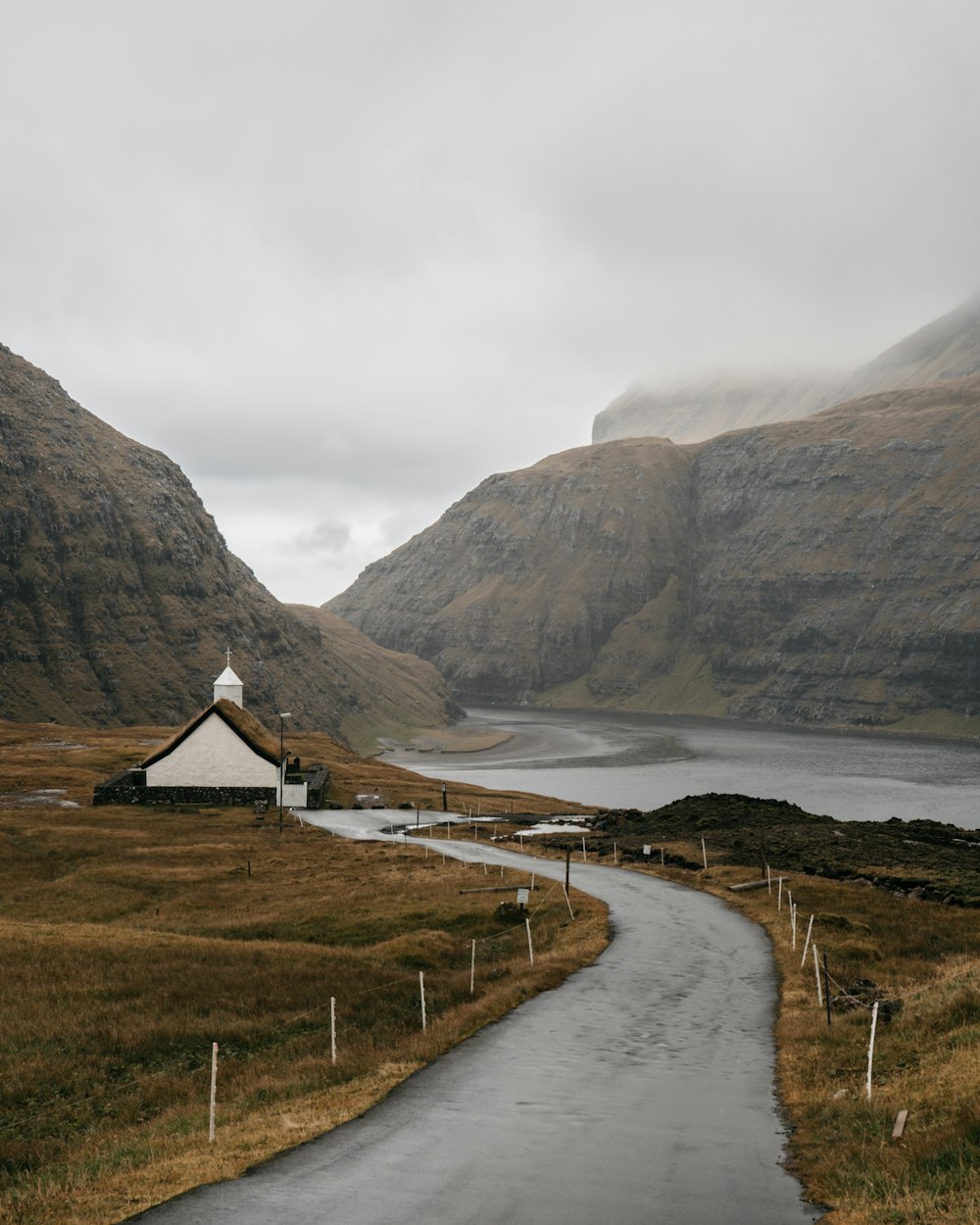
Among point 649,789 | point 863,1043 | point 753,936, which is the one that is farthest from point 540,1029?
point 649,789

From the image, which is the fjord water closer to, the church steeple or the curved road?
the church steeple

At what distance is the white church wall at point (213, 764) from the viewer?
87.2 m

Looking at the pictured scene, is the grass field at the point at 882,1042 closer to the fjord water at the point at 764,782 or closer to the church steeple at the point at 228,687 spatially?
the church steeple at the point at 228,687

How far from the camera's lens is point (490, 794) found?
399ft

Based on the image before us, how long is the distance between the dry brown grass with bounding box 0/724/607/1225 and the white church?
82.0 ft

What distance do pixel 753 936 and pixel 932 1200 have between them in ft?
97.6

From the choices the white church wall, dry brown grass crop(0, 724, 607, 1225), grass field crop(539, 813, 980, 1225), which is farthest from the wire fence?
the white church wall

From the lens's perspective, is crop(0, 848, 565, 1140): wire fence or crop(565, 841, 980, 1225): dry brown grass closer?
crop(565, 841, 980, 1225): dry brown grass

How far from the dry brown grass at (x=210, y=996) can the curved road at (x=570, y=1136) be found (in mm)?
1023

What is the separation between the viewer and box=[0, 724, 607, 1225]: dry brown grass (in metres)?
18.0

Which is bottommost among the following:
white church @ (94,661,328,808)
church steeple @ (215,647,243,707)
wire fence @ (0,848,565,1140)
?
wire fence @ (0,848,565,1140)

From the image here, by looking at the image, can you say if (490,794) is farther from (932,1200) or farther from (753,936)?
(932,1200)

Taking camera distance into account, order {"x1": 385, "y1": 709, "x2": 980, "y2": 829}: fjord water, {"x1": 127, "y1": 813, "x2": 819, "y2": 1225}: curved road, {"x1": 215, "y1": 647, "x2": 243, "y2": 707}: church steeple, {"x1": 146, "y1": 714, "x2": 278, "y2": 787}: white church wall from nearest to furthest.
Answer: {"x1": 127, "y1": 813, "x2": 819, "y2": 1225}: curved road, {"x1": 146, "y1": 714, "x2": 278, "y2": 787}: white church wall, {"x1": 215, "y1": 647, "x2": 243, "y2": 707}: church steeple, {"x1": 385, "y1": 709, "x2": 980, "y2": 829}: fjord water

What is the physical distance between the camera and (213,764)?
8831 cm
